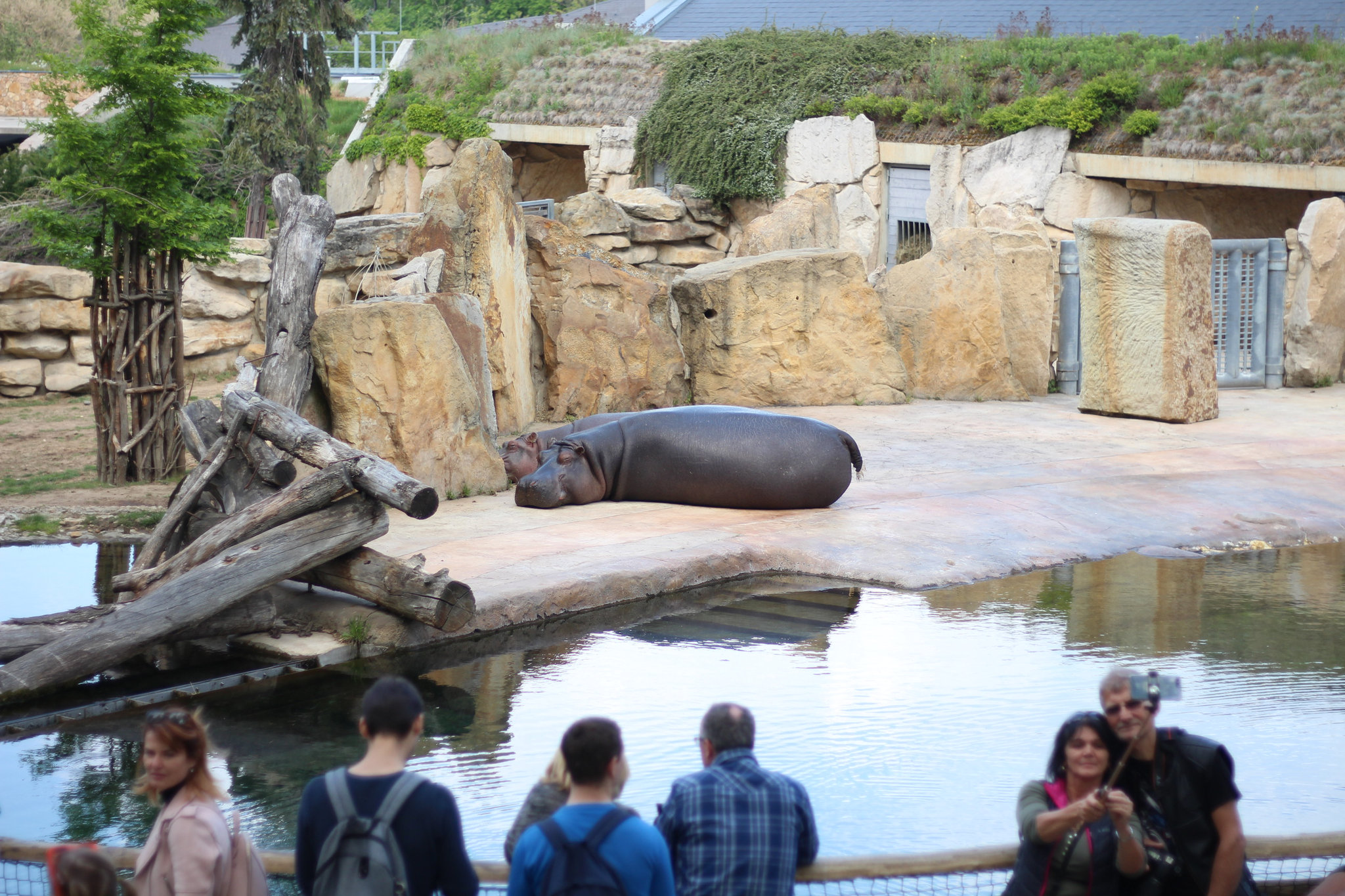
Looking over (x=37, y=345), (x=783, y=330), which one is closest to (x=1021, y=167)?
(x=783, y=330)

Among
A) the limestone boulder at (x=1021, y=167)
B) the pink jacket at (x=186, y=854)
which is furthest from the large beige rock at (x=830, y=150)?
the pink jacket at (x=186, y=854)

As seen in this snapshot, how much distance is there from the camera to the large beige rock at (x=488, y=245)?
10.6 metres

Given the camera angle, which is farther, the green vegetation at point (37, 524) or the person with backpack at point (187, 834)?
the green vegetation at point (37, 524)

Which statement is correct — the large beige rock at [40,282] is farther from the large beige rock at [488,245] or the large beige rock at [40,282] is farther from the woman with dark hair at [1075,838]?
the woman with dark hair at [1075,838]

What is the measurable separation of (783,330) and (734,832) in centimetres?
930

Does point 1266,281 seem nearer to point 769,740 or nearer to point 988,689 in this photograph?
point 988,689

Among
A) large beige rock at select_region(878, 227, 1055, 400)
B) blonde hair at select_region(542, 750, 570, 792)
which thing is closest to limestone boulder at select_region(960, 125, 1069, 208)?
large beige rock at select_region(878, 227, 1055, 400)

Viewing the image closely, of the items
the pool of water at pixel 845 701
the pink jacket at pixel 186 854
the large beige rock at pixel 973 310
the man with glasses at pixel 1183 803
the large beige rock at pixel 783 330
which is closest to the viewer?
the pink jacket at pixel 186 854

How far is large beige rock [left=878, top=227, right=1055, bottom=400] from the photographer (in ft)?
41.4

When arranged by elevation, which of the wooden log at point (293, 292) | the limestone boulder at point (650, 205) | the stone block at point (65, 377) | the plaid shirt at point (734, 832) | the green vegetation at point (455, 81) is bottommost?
the plaid shirt at point (734, 832)

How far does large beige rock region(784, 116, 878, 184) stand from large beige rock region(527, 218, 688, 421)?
9859 mm

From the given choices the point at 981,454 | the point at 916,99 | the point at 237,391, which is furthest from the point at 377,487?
the point at 916,99

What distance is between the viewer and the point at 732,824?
3.04 m

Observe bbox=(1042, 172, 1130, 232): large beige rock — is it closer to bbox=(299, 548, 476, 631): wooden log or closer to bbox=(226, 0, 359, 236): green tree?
bbox=(226, 0, 359, 236): green tree
